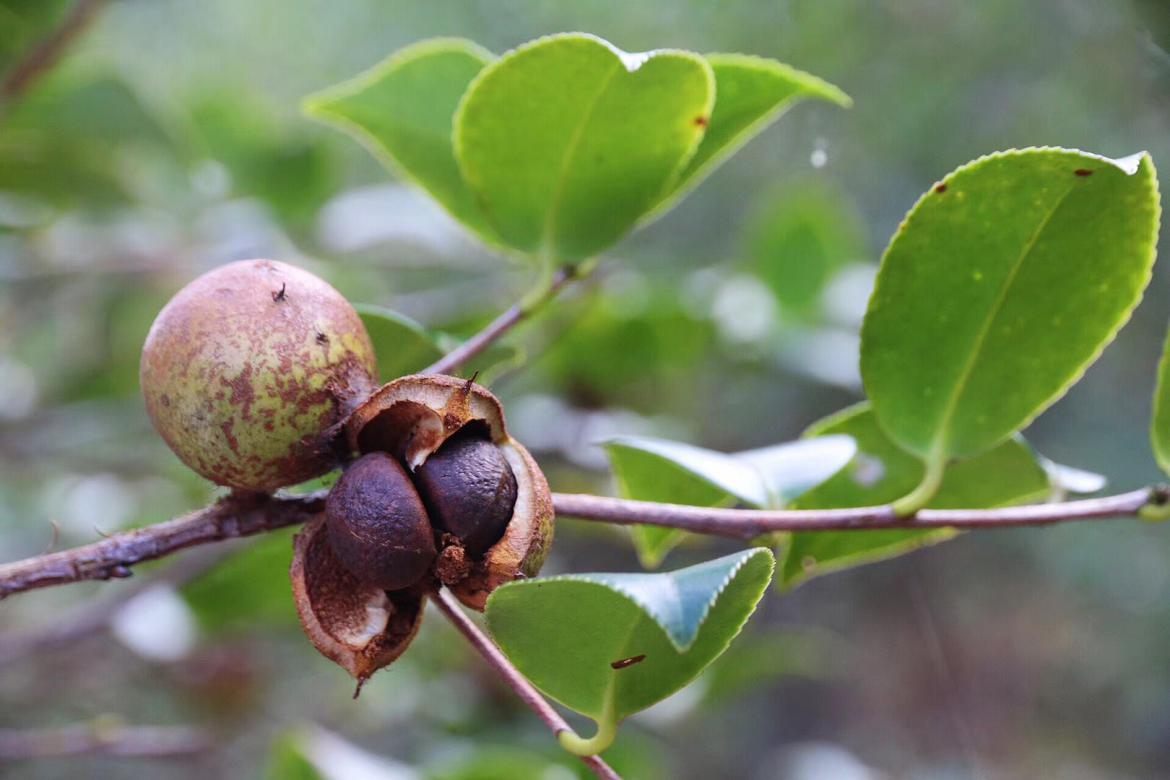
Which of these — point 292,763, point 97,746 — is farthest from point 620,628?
point 97,746

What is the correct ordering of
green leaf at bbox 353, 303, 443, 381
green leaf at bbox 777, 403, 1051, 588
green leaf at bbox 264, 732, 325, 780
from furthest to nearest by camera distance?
green leaf at bbox 264, 732, 325, 780, green leaf at bbox 777, 403, 1051, 588, green leaf at bbox 353, 303, 443, 381

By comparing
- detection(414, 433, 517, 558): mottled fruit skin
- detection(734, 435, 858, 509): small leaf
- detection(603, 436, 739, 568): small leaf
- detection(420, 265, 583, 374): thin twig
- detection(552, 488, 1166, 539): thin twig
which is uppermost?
detection(414, 433, 517, 558): mottled fruit skin

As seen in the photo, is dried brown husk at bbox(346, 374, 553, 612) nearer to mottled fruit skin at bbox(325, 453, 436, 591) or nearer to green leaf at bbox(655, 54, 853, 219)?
mottled fruit skin at bbox(325, 453, 436, 591)

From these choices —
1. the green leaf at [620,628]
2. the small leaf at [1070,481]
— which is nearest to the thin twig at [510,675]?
the green leaf at [620,628]

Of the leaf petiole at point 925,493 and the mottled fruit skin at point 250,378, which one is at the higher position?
the mottled fruit skin at point 250,378

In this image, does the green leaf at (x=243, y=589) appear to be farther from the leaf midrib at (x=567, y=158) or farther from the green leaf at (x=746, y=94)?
the green leaf at (x=746, y=94)

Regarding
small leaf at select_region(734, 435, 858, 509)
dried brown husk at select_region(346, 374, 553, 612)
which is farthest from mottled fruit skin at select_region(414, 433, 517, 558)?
small leaf at select_region(734, 435, 858, 509)

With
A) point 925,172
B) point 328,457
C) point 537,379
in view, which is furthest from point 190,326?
point 925,172
